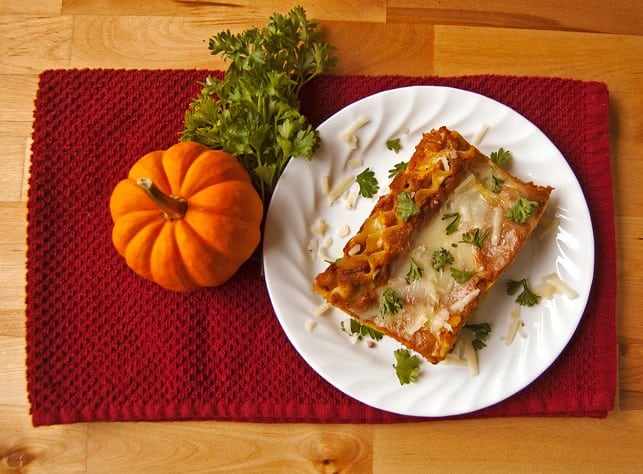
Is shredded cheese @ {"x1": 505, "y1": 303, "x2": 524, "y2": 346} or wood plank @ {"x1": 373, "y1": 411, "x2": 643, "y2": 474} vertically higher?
shredded cheese @ {"x1": 505, "y1": 303, "x2": 524, "y2": 346}

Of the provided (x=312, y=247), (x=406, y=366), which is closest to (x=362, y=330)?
(x=406, y=366)

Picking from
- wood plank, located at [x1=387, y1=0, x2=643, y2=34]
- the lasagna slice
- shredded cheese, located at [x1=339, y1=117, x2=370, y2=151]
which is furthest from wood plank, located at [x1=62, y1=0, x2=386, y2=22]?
the lasagna slice

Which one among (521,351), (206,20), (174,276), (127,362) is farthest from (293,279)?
(206,20)

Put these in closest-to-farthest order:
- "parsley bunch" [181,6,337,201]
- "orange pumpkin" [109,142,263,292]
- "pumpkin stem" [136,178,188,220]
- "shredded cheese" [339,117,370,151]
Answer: "pumpkin stem" [136,178,188,220]
"orange pumpkin" [109,142,263,292]
"parsley bunch" [181,6,337,201]
"shredded cheese" [339,117,370,151]

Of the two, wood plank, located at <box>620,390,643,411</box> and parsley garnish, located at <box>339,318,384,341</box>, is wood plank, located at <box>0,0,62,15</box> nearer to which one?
parsley garnish, located at <box>339,318,384,341</box>

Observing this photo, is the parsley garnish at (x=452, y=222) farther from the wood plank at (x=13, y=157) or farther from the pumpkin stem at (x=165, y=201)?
the wood plank at (x=13, y=157)

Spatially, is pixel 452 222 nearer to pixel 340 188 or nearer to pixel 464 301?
pixel 464 301

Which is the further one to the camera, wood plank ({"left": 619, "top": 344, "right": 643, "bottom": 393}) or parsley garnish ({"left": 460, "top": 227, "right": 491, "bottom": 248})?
wood plank ({"left": 619, "top": 344, "right": 643, "bottom": 393})
